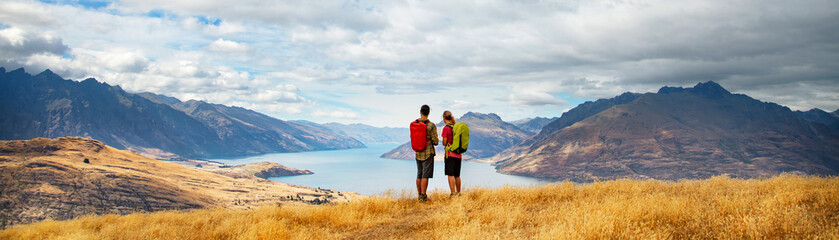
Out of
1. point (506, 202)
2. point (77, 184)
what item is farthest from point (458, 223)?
point (77, 184)

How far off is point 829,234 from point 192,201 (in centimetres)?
20737

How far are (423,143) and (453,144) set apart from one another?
0.93 metres

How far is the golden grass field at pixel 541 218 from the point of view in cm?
694

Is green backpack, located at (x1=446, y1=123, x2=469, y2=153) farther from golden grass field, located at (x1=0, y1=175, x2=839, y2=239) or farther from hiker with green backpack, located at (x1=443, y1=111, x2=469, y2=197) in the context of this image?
golden grass field, located at (x1=0, y1=175, x2=839, y2=239)

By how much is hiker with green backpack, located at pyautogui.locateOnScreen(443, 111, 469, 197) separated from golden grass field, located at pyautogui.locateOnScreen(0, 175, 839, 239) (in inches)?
31.2

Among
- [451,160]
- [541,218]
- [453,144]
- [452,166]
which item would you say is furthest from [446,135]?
[541,218]

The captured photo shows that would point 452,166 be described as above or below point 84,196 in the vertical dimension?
above

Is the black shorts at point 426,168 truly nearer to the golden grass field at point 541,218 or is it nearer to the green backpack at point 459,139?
the green backpack at point 459,139

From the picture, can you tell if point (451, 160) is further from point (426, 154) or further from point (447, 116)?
point (447, 116)

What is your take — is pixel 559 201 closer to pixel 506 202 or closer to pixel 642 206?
pixel 506 202

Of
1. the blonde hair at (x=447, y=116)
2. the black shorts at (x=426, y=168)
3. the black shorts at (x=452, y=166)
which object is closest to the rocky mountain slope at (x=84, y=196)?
the black shorts at (x=426, y=168)

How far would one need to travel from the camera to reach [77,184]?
184 meters

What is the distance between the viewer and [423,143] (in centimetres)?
1232

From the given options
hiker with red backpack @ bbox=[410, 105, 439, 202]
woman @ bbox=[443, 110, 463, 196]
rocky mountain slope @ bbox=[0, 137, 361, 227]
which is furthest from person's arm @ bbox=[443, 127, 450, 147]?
rocky mountain slope @ bbox=[0, 137, 361, 227]
